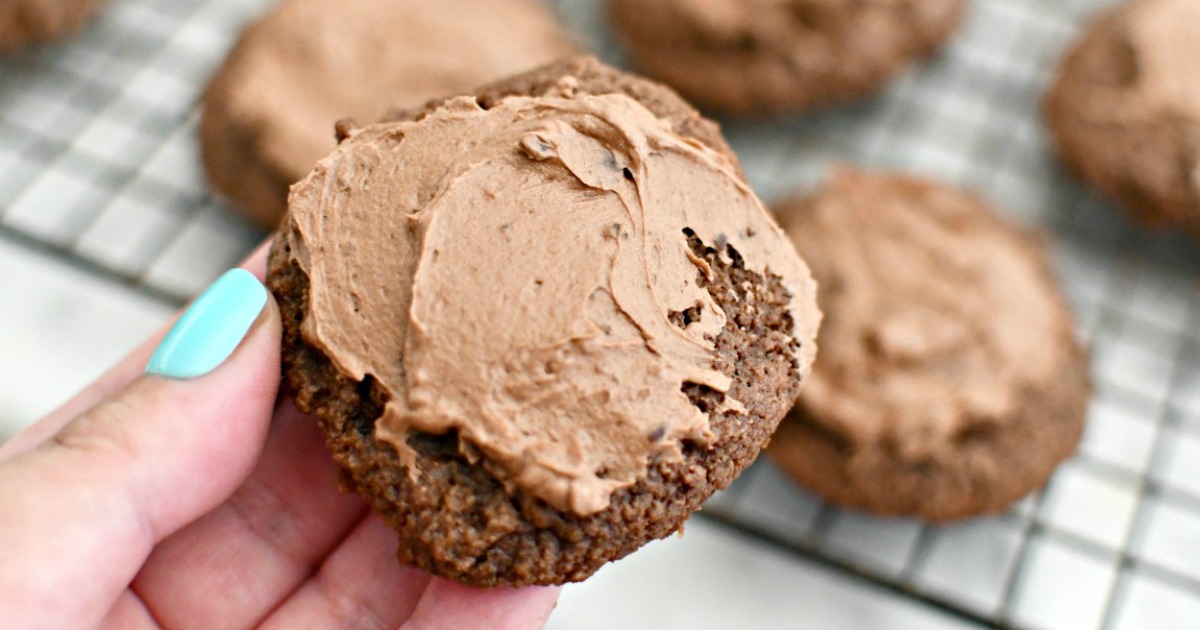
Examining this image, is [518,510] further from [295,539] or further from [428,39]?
[428,39]

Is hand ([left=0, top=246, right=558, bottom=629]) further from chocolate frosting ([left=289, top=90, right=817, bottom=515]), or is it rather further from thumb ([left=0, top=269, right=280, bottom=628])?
chocolate frosting ([left=289, top=90, right=817, bottom=515])

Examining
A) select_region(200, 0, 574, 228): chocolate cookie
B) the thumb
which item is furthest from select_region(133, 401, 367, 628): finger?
select_region(200, 0, 574, 228): chocolate cookie

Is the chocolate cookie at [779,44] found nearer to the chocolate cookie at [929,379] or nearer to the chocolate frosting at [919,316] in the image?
the chocolate frosting at [919,316]

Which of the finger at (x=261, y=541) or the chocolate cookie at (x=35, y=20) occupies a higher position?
the chocolate cookie at (x=35, y=20)

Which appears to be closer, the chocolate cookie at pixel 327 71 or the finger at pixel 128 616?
the finger at pixel 128 616

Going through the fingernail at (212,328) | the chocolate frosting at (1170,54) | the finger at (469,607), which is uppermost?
the chocolate frosting at (1170,54)

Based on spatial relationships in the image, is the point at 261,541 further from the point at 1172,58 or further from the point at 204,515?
the point at 1172,58

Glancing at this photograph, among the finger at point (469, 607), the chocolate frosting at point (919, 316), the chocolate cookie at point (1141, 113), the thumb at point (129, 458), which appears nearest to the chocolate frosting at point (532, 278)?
the thumb at point (129, 458)
